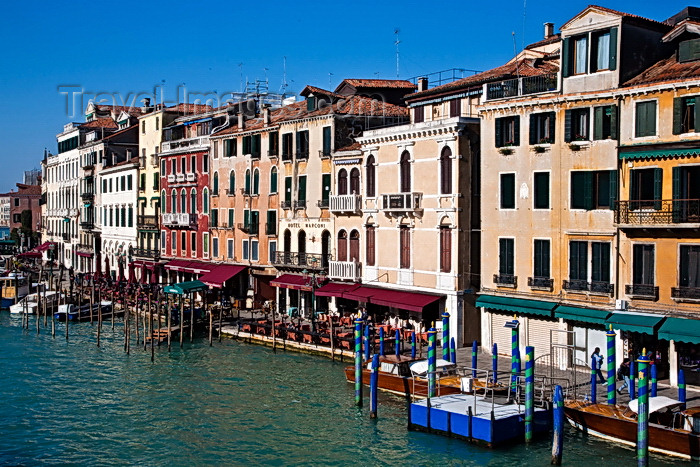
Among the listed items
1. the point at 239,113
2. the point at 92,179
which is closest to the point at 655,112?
the point at 239,113

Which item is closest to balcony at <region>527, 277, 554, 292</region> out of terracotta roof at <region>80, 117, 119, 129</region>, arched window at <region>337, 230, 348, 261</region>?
arched window at <region>337, 230, 348, 261</region>

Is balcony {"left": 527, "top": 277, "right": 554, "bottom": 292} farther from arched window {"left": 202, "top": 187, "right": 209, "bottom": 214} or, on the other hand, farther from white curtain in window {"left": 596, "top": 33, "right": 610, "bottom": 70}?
arched window {"left": 202, "top": 187, "right": 209, "bottom": 214}

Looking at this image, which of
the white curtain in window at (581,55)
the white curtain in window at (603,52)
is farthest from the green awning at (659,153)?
the white curtain in window at (581,55)

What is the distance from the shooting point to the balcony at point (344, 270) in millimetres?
37844

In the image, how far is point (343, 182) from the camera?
130 feet

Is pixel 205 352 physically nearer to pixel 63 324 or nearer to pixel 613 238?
pixel 63 324

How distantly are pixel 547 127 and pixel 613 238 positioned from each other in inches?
185

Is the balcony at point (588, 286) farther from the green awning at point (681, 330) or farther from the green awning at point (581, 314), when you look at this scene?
the green awning at point (681, 330)

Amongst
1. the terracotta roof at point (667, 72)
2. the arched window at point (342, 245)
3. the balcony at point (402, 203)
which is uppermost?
the terracotta roof at point (667, 72)

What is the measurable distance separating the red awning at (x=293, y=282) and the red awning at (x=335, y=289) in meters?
0.73

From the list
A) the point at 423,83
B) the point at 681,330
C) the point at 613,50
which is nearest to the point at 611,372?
the point at 681,330

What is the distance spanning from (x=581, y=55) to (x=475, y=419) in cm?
1310

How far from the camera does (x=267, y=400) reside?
28.5m

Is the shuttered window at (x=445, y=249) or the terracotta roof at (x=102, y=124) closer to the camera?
the shuttered window at (x=445, y=249)
